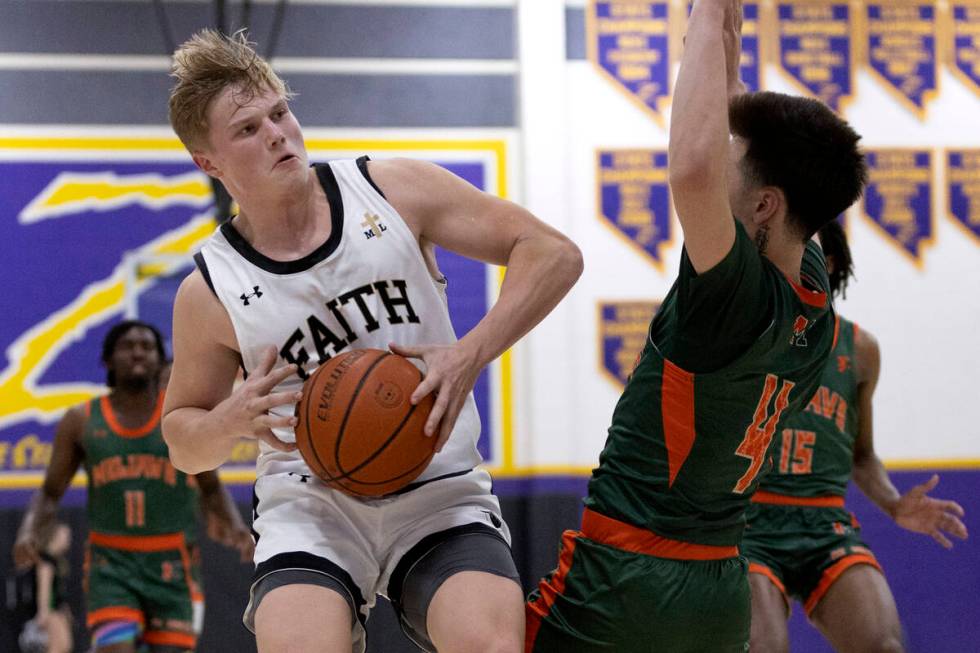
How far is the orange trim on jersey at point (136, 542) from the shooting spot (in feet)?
21.2

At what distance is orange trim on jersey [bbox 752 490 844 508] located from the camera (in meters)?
4.96

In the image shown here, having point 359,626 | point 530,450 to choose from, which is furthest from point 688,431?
point 530,450

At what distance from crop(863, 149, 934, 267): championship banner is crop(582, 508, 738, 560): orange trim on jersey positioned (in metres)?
5.83

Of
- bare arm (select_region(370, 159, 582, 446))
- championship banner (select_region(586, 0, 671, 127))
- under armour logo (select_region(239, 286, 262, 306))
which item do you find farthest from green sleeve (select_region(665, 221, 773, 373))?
championship banner (select_region(586, 0, 671, 127))

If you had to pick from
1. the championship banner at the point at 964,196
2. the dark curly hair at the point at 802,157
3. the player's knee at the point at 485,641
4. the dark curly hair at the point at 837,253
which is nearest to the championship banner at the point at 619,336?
the championship banner at the point at 964,196

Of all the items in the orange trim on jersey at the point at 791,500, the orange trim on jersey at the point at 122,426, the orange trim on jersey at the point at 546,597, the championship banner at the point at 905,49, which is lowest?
the orange trim on jersey at the point at 791,500

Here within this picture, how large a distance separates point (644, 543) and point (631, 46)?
19.2 ft

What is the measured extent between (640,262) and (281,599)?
5.64 meters

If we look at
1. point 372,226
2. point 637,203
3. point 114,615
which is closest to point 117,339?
point 114,615

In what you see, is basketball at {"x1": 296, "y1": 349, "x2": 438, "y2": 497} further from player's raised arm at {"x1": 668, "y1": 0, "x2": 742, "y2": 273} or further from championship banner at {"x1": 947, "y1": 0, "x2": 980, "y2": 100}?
championship banner at {"x1": 947, "y1": 0, "x2": 980, "y2": 100}

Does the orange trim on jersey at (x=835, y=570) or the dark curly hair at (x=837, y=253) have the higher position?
the dark curly hair at (x=837, y=253)

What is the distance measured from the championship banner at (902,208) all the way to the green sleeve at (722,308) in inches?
233

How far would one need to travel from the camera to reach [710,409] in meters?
2.74

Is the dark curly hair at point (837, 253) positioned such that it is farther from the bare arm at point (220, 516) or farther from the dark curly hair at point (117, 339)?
the dark curly hair at point (117, 339)
